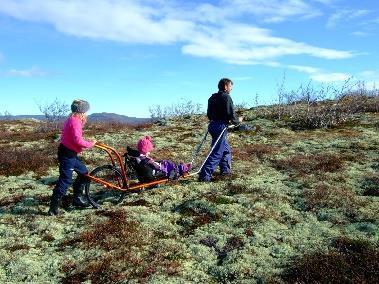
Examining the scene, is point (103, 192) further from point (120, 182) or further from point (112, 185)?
point (112, 185)

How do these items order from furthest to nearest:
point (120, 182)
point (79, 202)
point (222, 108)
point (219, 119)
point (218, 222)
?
point (219, 119), point (222, 108), point (120, 182), point (79, 202), point (218, 222)

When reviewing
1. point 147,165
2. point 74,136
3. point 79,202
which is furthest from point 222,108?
point 79,202

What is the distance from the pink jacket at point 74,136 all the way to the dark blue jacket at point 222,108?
5159 mm

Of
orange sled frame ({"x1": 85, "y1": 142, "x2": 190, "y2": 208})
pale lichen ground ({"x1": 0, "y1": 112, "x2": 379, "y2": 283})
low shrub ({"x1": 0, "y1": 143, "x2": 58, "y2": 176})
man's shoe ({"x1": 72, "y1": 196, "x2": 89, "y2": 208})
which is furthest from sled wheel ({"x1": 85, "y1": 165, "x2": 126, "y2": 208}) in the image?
low shrub ({"x1": 0, "y1": 143, "x2": 58, "y2": 176})

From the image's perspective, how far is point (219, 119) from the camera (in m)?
16.2

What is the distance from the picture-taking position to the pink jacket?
41.1 feet

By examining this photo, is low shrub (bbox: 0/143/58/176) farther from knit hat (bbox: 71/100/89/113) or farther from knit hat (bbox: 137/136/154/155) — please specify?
knit hat (bbox: 71/100/89/113)

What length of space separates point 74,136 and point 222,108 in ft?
18.5

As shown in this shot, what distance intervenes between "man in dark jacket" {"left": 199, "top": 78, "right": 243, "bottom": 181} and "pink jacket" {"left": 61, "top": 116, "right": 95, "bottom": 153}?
4827 millimetres

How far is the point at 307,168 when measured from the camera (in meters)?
17.6

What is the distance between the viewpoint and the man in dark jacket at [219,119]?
51.9 ft

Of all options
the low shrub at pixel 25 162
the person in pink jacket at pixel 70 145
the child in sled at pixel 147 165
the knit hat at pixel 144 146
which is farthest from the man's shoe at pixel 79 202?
the low shrub at pixel 25 162

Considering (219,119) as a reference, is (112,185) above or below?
below

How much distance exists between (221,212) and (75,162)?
446 centimetres
